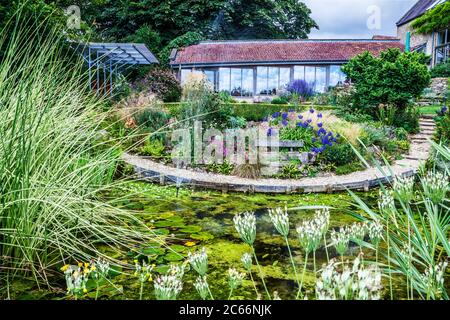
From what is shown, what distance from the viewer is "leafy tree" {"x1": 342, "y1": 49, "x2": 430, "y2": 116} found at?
338 inches

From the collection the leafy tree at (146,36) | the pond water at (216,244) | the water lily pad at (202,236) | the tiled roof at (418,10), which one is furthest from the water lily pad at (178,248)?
the tiled roof at (418,10)

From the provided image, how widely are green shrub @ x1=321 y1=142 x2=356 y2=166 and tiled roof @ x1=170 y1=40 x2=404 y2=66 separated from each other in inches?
419

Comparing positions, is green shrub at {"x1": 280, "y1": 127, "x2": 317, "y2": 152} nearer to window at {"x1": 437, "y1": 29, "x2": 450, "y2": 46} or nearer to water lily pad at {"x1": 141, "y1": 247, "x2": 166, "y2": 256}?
water lily pad at {"x1": 141, "y1": 247, "x2": 166, "y2": 256}

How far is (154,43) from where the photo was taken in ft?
31.4

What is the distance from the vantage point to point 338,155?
567cm

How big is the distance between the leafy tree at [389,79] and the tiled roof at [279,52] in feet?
21.7

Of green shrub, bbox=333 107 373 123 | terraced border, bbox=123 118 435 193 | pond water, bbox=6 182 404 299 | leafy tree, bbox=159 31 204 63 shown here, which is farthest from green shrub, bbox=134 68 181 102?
pond water, bbox=6 182 404 299

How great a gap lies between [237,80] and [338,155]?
12139mm

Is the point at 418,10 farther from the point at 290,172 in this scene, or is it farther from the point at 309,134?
the point at 290,172

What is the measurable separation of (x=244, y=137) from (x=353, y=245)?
358cm

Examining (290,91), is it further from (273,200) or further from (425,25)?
(273,200)

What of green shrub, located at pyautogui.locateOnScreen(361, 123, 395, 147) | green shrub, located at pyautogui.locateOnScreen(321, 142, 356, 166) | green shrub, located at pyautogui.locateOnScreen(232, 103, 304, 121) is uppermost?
green shrub, located at pyautogui.locateOnScreen(232, 103, 304, 121)
